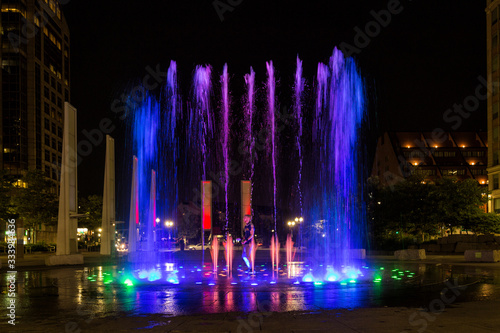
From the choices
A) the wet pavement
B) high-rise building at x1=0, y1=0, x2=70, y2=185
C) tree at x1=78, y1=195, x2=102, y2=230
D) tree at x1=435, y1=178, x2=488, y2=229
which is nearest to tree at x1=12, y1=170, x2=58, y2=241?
tree at x1=78, y1=195, x2=102, y2=230

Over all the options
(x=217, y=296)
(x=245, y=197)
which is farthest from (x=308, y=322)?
(x=245, y=197)

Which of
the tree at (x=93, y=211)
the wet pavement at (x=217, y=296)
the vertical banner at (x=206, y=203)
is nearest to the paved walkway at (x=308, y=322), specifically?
the wet pavement at (x=217, y=296)

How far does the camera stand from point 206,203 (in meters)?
48.7

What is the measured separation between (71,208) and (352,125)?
1938 cm

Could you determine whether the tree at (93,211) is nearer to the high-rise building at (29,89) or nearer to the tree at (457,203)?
the high-rise building at (29,89)

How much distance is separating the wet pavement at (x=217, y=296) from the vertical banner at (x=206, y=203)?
97.3 ft

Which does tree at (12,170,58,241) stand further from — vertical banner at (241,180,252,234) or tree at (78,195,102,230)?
vertical banner at (241,180,252,234)

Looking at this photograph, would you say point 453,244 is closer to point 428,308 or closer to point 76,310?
point 428,308

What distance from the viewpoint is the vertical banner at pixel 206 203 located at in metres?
47.2

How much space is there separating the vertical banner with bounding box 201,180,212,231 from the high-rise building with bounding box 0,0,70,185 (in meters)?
44.8

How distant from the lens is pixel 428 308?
1006 centimetres

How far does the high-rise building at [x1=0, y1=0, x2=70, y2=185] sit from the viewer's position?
3285 inches

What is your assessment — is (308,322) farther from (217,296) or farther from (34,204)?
(34,204)

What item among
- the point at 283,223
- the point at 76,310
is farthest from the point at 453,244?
the point at 283,223
